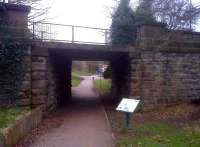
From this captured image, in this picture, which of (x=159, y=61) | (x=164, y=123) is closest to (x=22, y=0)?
(x=159, y=61)

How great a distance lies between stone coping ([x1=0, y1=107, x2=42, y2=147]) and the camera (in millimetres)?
7785

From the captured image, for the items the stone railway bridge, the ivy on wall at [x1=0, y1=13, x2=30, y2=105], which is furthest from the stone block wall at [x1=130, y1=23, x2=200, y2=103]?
the ivy on wall at [x1=0, y1=13, x2=30, y2=105]

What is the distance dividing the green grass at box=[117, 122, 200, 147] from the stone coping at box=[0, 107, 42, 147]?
9.36 feet

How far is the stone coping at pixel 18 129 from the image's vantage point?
7.79 meters

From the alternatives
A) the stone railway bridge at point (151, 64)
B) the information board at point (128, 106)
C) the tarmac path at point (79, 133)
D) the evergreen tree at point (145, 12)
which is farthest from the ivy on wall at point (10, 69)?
the evergreen tree at point (145, 12)

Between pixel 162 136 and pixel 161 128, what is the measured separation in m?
1.62

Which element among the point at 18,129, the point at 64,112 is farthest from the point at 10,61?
the point at 64,112

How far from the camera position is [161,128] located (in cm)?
1188

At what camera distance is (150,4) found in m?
21.5

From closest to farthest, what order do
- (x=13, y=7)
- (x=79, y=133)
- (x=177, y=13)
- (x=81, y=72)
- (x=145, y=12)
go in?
(x=79, y=133), (x=13, y=7), (x=145, y=12), (x=177, y=13), (x=81, y=72)

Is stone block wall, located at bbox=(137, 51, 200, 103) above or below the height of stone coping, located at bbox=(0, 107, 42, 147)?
above

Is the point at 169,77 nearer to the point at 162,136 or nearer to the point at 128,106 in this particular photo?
the point at 128,106

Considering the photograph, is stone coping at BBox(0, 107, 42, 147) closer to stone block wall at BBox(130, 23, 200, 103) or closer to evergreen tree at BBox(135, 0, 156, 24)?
stone block wall at BBox(130, 23, 200, 103)

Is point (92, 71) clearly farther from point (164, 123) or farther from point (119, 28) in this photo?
point (164, 123)
